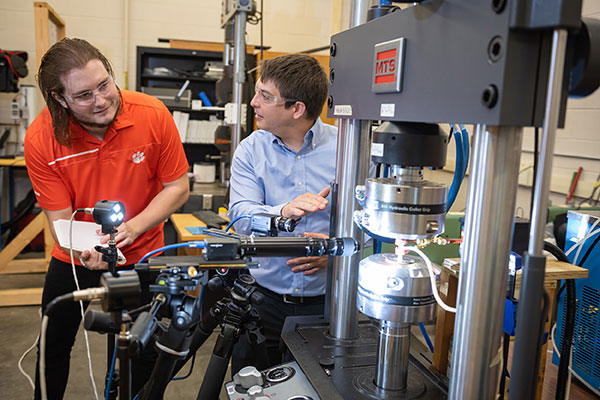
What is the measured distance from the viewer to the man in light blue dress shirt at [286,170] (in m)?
1.48

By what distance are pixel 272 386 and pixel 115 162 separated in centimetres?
116

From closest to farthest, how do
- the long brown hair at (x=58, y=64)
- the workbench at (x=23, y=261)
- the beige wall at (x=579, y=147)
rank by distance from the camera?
the long brown hair at (x=58, y=64), the beige wall at (x=579, y=147), the workbench at (x=23, y=261)

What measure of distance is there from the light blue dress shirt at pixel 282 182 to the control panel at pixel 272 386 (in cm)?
60

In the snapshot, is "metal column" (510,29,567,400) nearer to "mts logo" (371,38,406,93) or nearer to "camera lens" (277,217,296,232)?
"mts logo" (371,38,406,93)

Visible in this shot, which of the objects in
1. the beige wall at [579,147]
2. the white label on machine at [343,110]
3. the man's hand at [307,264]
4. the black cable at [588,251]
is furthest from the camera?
the beige wall at [579,147]

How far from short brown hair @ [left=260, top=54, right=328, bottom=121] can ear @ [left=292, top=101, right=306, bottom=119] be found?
0.04 ft

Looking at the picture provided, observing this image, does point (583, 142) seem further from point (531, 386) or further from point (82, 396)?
point (82, 396)

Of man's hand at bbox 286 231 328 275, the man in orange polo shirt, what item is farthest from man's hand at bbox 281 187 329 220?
the man in orange polo shirt

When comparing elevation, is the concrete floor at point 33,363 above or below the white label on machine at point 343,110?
below

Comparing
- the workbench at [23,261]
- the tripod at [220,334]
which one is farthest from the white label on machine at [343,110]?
the workbench at [23,261]

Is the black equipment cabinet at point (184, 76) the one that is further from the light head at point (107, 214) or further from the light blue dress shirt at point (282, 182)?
the light head at point (107, 214)

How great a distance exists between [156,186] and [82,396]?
1177 millimetres

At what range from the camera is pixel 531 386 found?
0.54 metres

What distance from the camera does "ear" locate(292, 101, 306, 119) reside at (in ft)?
5.08
